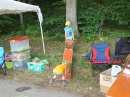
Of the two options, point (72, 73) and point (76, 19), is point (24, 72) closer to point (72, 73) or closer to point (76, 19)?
point (72, 73)

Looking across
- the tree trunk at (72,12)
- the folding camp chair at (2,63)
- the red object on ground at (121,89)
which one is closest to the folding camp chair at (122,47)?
the red object on ground at (121,89)

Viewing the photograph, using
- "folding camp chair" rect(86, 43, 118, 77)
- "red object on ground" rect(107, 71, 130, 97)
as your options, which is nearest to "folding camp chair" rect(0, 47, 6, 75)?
"folding camp chair" rect(86, 43, 118, 77)

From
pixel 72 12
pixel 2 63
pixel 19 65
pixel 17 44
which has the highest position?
pixel 72 12

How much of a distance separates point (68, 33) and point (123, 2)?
3.98m

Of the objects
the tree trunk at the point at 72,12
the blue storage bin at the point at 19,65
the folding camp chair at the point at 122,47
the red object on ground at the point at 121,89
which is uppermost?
the tree trunk at the point at 72,12

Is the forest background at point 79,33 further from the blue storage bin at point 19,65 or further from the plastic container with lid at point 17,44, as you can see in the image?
the plastic container with lid at point 17,44

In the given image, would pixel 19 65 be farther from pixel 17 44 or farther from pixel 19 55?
pixel 17 44

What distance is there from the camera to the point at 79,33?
9.76 m

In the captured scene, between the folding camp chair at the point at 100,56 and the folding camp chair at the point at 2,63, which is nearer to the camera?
the folding camp chair at the point at 100,56

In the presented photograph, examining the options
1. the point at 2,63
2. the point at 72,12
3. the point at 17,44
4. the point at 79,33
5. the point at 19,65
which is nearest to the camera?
the point at 2,63

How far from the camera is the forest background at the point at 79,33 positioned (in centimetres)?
646

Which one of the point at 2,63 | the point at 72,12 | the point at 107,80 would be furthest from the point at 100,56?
the point at 72,12

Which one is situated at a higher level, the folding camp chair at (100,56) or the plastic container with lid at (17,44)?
the plastic container with lid at (17,44)

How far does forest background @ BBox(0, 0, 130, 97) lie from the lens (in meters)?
6.46
